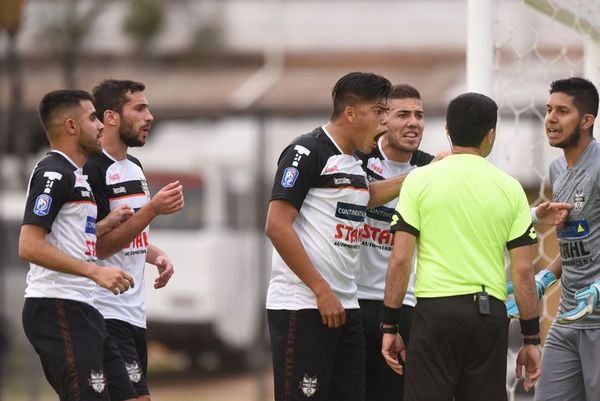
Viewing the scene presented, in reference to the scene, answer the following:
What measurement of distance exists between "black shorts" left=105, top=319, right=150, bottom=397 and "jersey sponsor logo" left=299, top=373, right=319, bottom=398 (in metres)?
0.94

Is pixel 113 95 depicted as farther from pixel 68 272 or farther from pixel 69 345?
pixel 69 345

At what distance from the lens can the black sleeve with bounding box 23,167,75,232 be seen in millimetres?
5582

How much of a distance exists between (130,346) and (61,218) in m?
0.85

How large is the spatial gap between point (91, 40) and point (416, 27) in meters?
6.86

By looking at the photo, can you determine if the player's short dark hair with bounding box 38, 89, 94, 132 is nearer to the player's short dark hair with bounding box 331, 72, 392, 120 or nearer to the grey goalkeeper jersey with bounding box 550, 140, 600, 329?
the player's short dark hair with bounding box 331, 72, 392, 120

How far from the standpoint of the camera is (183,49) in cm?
2577

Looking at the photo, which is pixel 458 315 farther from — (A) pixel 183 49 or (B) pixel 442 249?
(A) pixel 183 49

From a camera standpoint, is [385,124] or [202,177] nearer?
[385,124]

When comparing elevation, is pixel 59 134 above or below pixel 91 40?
below

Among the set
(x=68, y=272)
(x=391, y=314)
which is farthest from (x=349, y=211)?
(x=68, y=272)

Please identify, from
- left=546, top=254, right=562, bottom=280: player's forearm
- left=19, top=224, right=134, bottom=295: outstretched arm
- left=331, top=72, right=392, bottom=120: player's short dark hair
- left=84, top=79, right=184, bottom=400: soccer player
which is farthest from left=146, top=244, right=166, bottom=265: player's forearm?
left=546, top=254, right=562, bottom=280: player's forearm

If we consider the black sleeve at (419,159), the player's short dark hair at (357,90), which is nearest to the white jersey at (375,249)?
the black sleeve at (419,159)

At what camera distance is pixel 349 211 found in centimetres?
578

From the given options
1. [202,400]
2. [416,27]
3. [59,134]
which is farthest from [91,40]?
[59,134]
